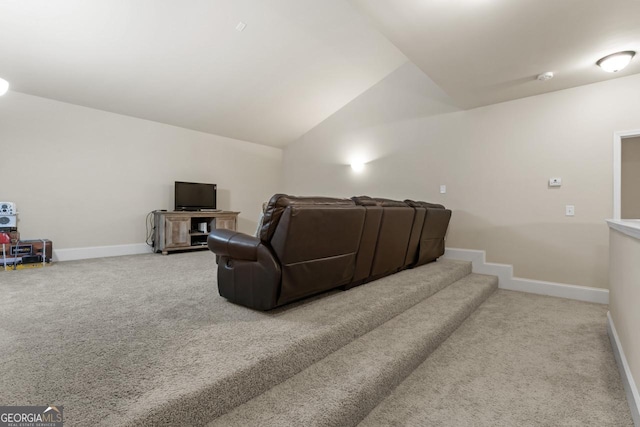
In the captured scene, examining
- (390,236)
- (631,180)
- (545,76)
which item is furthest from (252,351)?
(631,180)

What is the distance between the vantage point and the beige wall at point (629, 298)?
64.4 inches

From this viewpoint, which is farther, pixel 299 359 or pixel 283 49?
pixel 283 49

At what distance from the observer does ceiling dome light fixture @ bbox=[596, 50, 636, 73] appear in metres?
2.97

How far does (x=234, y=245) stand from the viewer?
7.49 feet

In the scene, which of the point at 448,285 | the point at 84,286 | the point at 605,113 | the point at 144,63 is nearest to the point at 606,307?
the point at 448,285

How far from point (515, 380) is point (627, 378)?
23.0 inches

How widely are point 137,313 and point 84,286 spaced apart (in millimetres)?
1274

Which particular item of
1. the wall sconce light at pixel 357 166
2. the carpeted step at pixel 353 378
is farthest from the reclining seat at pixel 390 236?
the wall sconce light at pixel 357 166

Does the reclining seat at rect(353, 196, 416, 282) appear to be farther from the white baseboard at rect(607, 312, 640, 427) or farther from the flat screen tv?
the flat screen tv

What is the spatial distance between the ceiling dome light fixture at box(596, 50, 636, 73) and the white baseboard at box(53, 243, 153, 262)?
6560 millimetres

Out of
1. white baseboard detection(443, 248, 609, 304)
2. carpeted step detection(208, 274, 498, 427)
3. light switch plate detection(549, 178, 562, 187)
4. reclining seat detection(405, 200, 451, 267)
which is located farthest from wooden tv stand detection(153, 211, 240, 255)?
light switch plate detection(549, 178, 562, 187)

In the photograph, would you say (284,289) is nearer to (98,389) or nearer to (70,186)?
(98,389)

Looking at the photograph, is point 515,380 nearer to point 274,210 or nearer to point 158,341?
point 274,210

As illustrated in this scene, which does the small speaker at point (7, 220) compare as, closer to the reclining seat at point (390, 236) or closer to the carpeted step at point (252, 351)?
the carpeted step at point (252, 351)
